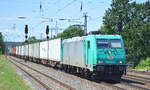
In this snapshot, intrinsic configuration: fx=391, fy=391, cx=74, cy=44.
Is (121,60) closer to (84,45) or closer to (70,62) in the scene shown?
(84,45)

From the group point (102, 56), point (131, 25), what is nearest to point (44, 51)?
point (131, 25)

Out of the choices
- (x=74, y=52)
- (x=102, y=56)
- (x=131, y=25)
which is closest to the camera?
(x=102, y=56)

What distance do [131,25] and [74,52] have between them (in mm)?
44999

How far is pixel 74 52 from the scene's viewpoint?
3070 centimetres

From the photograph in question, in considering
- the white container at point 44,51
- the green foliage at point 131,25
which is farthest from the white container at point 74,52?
the green foliage at point 131,25

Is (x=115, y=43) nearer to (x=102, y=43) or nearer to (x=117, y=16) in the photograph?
(x=102, y=43)

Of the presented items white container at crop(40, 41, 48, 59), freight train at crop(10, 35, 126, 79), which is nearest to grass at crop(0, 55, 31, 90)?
freight train at crop(10, 35, 126, 79)

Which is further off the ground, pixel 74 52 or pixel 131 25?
pixel 131 25

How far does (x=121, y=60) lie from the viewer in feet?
82.8

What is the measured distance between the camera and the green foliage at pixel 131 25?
65.4 meters

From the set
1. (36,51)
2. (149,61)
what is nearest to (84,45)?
(149,61)

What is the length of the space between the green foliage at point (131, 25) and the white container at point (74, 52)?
30.2 metres

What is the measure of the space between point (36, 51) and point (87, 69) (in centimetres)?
3573

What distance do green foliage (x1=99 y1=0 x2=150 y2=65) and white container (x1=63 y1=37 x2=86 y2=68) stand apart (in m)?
30.2
